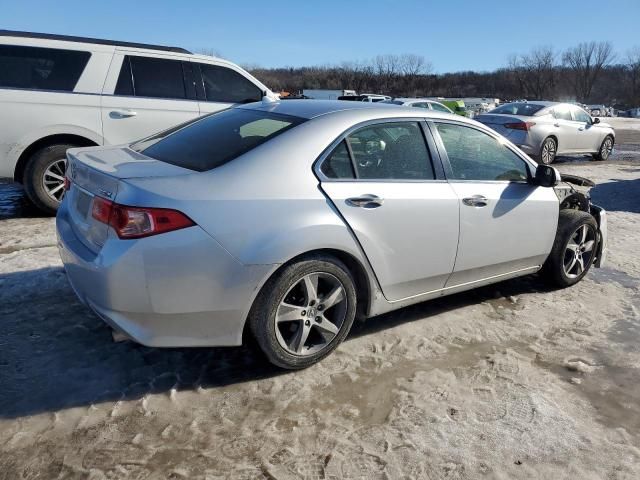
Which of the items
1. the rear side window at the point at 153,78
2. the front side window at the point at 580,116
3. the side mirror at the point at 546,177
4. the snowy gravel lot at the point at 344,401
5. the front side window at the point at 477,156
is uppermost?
the rear side window at the point at 153,78

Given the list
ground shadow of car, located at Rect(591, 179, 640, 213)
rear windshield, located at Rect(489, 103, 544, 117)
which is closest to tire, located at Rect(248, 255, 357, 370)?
ground shadow of car, located at Rect(591, 179, 640, 213)

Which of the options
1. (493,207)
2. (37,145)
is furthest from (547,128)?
(37,145)

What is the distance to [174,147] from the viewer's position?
3.33m

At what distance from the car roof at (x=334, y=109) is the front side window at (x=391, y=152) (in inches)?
3.6

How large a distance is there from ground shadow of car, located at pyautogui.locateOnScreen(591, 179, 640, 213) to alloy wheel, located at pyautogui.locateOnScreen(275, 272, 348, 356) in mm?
6461

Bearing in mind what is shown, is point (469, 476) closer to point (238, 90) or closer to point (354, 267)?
point (354, 267)

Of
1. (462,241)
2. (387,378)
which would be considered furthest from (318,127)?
(387,378)

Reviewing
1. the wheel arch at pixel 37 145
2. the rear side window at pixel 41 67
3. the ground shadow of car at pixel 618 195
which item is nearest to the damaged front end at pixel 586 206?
the ground shadow of car at pixel 618 195

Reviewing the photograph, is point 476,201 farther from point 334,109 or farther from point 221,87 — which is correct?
point 221,87

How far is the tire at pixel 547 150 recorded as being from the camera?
12427 mm

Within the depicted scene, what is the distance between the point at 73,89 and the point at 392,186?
4.43m

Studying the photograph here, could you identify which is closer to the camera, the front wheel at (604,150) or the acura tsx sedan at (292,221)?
the acura tsx sedan at (292,221)

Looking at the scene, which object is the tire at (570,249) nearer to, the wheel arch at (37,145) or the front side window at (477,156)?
the front side window at (477,156)

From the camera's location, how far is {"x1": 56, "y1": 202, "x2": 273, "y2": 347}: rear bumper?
2523 millimetres
